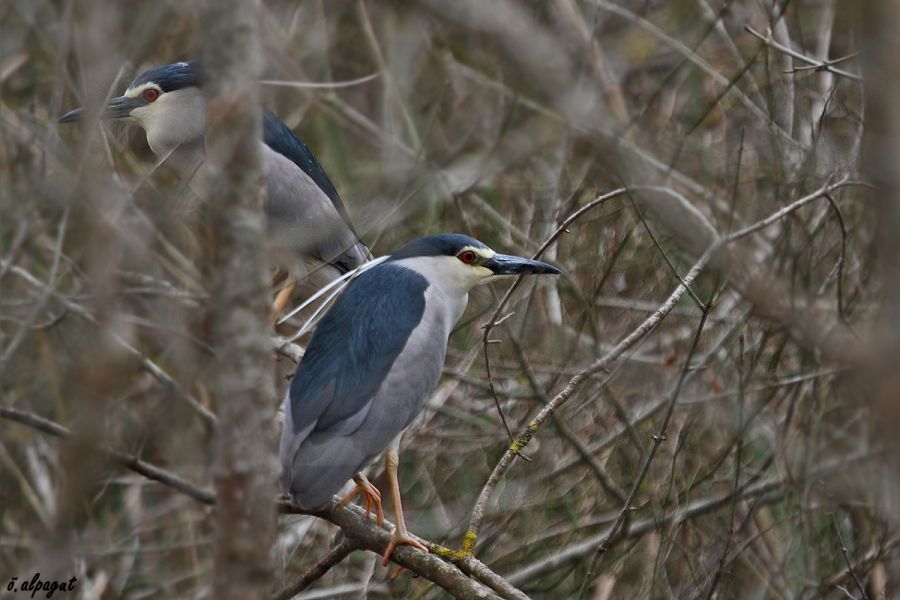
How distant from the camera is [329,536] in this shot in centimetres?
490

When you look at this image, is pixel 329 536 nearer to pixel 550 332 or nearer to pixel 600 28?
pixel 550 332

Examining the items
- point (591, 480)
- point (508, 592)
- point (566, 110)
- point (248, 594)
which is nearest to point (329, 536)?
point (591, 480)

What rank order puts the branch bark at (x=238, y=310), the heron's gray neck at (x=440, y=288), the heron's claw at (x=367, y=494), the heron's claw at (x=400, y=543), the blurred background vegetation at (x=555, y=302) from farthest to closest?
1. the heron's gray neck at (x=440, y=288)
2. the blurred background vegetation at (x=555, y=302)
3. the heron's claw at (x=367, y=494)
4. the heron's claw at (x=400, y=543)
5. the branch bark at (x=238, y=310)

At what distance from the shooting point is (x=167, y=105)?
4.47 meters

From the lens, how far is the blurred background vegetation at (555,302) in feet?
12.2

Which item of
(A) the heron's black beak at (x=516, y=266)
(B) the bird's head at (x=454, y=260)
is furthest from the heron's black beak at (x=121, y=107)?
(A) the heron's black beak at (x=516, y=266)

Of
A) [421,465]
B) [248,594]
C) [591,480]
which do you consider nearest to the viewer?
[248,594]

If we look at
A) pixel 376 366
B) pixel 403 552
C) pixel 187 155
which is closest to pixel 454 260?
pixel 376 366

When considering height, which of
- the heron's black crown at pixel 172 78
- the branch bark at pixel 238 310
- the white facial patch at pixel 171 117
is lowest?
the white facial patch at pixel 171 117

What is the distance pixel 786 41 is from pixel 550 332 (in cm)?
163

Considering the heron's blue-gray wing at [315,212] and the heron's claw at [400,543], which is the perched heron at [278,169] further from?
the heron's claw at [400,543]

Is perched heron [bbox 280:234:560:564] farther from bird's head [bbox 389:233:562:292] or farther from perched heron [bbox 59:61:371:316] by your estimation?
perched heron [bbox 59:61:371:316]

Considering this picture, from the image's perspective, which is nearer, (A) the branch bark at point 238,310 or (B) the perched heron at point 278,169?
(A) the branch bark at point 238,310

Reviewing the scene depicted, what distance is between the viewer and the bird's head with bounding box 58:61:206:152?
14.6ft
